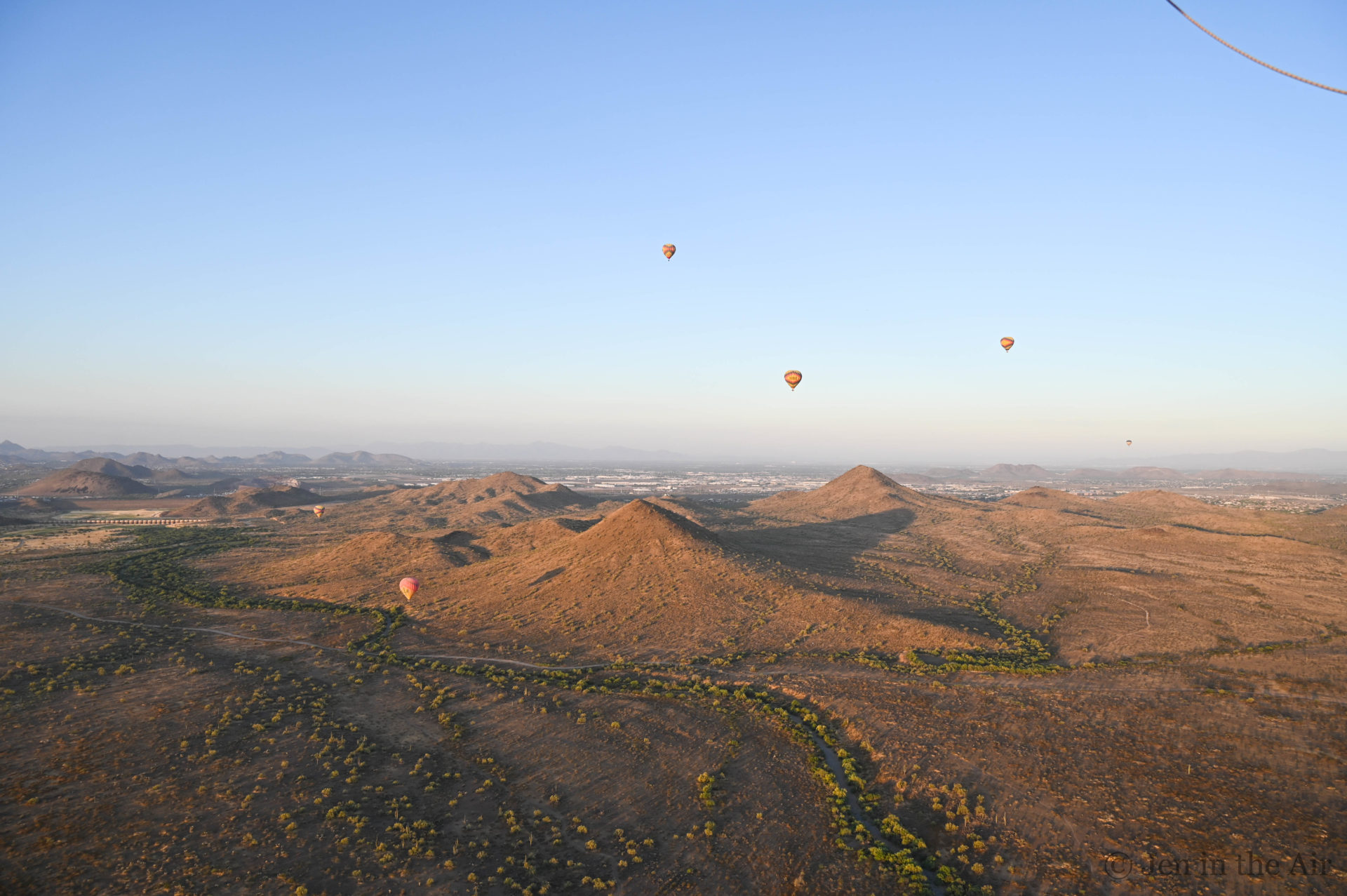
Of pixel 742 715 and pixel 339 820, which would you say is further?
pixel 742 715

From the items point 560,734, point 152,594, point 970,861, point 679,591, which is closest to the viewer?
point 970,861

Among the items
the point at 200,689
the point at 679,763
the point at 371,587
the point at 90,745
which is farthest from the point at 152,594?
the point at 679,763

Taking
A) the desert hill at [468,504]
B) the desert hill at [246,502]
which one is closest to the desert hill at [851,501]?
the desert hill at [468,504]

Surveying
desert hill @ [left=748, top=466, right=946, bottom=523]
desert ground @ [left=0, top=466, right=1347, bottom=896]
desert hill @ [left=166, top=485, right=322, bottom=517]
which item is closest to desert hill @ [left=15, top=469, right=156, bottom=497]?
desert hill @ [left=166, top=485, right=322, bottom=517]

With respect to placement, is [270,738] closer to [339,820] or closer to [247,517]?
[339,820]

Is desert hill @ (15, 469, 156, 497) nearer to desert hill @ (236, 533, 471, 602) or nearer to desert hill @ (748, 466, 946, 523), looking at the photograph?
desert hill @ (236, 533, 471, 602)
